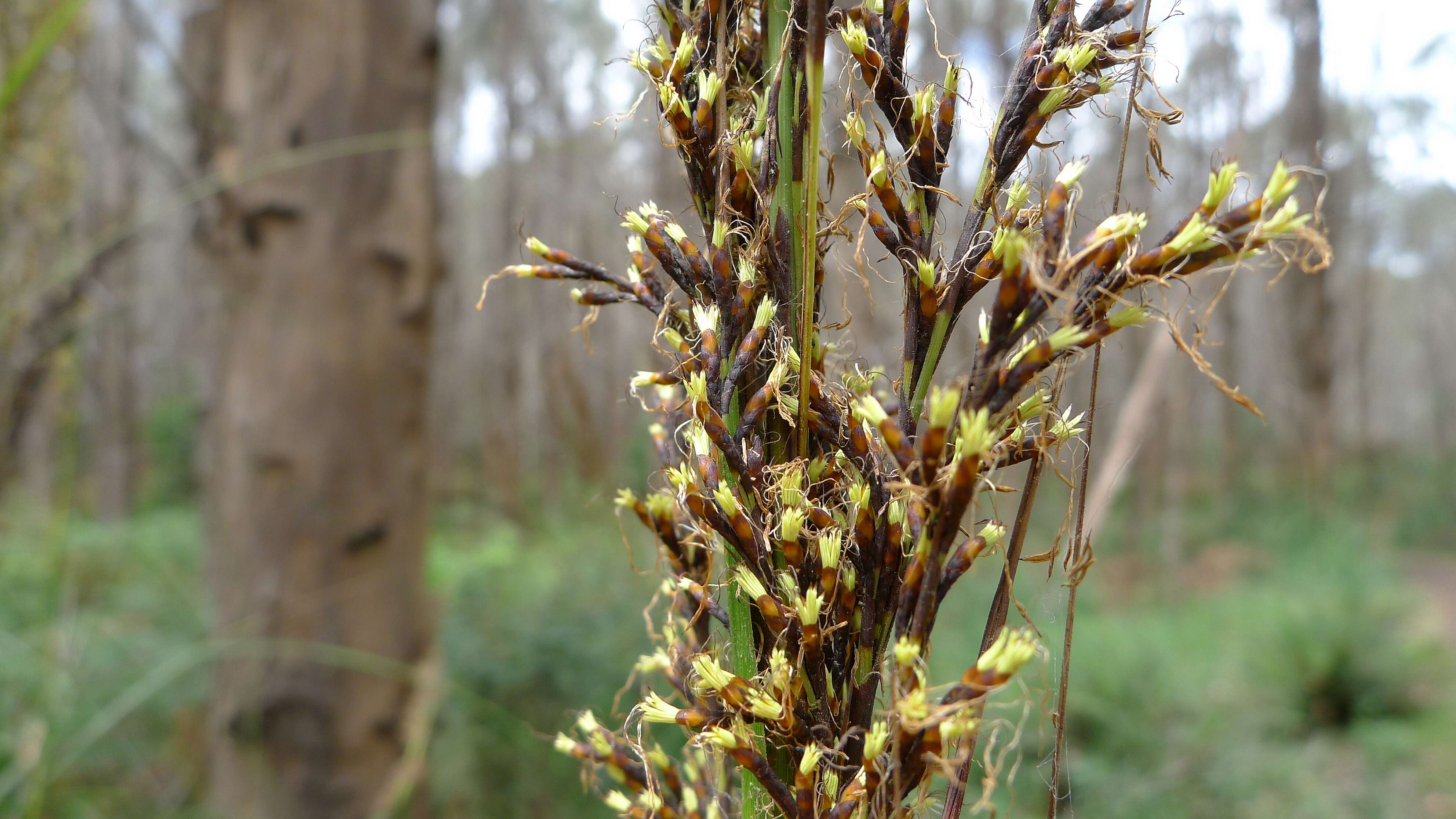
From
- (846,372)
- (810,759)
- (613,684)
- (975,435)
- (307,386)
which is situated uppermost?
(307,386)

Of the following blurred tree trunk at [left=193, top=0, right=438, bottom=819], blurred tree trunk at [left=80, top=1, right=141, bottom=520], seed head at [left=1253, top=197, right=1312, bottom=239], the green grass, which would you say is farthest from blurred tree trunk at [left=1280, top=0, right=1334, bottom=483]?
blurred tree trunk at [left=80, top=1, right=141, bottom=520]

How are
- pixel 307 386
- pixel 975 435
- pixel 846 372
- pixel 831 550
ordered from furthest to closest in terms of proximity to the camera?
pixel 307 386
pixel 846 372
pixel 831 550
pixel 975 435

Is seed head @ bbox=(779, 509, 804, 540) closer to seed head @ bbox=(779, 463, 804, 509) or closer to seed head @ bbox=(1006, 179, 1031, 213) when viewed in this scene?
seed head @ bbox=(779, 463, 804, 509)

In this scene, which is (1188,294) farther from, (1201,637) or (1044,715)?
(1201,637)

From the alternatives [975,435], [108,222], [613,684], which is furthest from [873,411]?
[108,222]

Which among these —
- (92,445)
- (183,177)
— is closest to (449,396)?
(92,445)

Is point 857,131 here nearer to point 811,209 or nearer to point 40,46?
point 811,209
